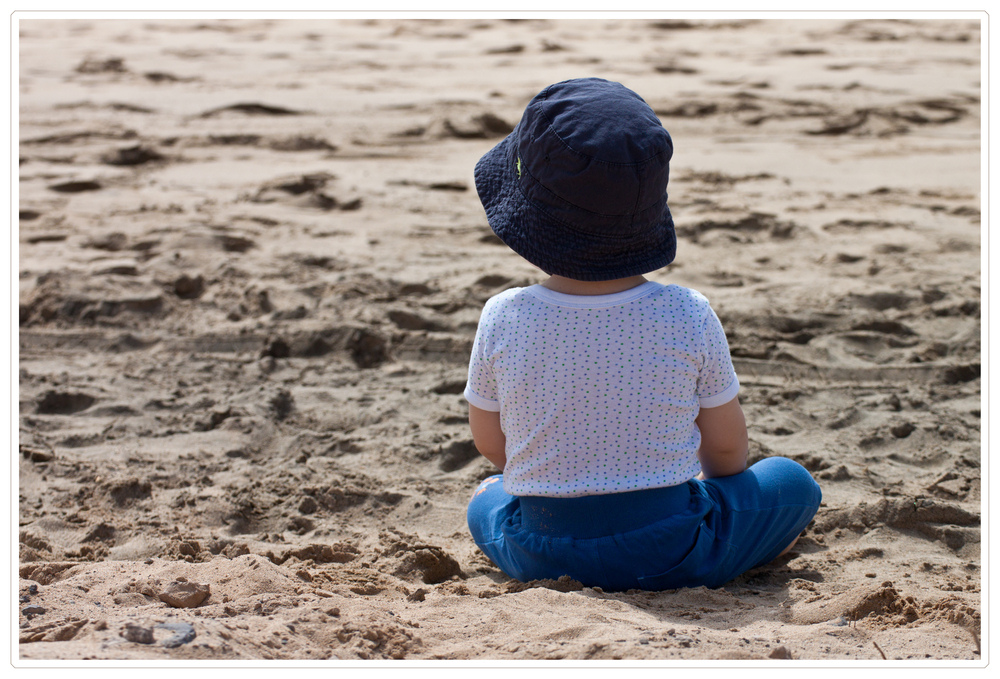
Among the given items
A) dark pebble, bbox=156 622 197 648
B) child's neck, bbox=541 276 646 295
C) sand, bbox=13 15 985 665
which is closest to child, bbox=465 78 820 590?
child's neck, bbox=541 276 646 295

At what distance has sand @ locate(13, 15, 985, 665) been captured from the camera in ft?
5.03

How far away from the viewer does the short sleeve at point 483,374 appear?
65.4 inches

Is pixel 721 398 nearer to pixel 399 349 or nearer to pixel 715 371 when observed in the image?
pixel 715 371

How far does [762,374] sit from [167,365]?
2023mm

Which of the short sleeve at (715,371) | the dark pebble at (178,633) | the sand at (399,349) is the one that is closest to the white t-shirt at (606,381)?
the short sleeve at (715,371)

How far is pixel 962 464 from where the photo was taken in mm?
2342

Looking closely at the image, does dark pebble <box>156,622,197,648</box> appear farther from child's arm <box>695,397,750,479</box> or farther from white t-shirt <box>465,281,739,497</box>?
child's arm <box>695,397,750,479</box>

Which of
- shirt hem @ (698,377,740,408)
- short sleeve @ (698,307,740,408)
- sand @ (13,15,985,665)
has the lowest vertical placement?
sand @ (13,15,985,665)

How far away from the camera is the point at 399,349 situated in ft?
10.1

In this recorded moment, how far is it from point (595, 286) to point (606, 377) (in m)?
0.17

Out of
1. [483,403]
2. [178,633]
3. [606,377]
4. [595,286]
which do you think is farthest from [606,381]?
[178,633]

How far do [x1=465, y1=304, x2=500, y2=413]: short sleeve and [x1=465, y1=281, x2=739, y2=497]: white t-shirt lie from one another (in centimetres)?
2

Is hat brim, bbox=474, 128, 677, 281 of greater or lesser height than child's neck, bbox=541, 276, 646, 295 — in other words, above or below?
above

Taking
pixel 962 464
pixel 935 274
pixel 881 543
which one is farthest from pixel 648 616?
pixel 935 274
